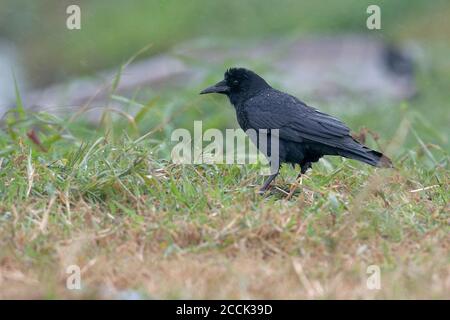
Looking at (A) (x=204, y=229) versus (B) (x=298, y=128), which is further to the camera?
(B) (x=298, y=128)

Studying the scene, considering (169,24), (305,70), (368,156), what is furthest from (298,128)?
(169,24)

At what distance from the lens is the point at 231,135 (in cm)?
783

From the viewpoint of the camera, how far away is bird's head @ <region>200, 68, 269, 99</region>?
6625mm

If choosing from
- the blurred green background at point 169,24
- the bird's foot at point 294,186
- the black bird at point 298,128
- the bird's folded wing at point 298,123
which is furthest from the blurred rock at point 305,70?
the bird's foot at point 294,186

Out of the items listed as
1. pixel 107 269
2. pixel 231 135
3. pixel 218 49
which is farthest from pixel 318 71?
pixel 107 269

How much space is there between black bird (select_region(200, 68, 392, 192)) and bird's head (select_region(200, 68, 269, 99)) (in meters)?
0.01

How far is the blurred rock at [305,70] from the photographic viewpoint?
430 inches

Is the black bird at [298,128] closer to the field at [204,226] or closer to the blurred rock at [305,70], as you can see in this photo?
the field at [204,226]

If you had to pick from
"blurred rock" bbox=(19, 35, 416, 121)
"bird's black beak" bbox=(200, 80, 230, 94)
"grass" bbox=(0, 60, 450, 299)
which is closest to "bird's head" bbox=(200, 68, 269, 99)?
"bird's black beak" bbox=(200, 80, 230, 94)

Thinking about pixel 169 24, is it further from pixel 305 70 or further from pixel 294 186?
pixel 294 186

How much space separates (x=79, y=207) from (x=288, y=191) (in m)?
1.40

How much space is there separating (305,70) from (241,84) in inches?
219

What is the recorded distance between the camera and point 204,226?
4.79 m
